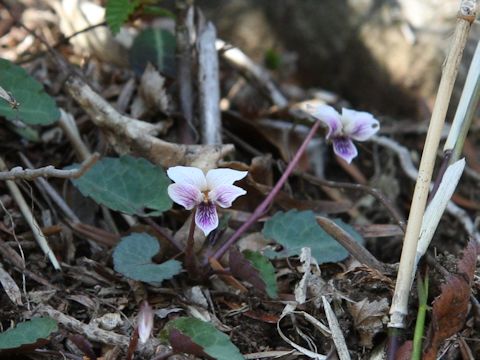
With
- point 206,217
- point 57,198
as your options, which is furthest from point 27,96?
point 206,217

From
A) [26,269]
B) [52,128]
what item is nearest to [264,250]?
[26,269]

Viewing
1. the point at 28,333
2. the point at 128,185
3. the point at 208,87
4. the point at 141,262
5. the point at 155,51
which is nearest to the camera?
the point at 28,333

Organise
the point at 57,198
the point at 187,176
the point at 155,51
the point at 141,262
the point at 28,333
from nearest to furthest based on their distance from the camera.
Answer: the point at 28,333, the point at 187,176, the point at 141,262, the point at 57,198, the point at 155,51

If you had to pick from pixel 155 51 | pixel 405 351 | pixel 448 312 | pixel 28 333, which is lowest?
pixel 28 333

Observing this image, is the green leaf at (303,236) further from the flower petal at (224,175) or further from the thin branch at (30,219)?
the thin branch at (30,219)

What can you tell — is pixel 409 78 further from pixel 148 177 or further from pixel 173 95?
pixel 148 177

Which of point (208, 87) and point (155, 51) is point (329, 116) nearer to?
point (208, 87)

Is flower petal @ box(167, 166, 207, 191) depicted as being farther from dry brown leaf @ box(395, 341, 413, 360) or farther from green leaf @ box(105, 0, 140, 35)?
green leaf @ box(105, 0, 140, 35)
